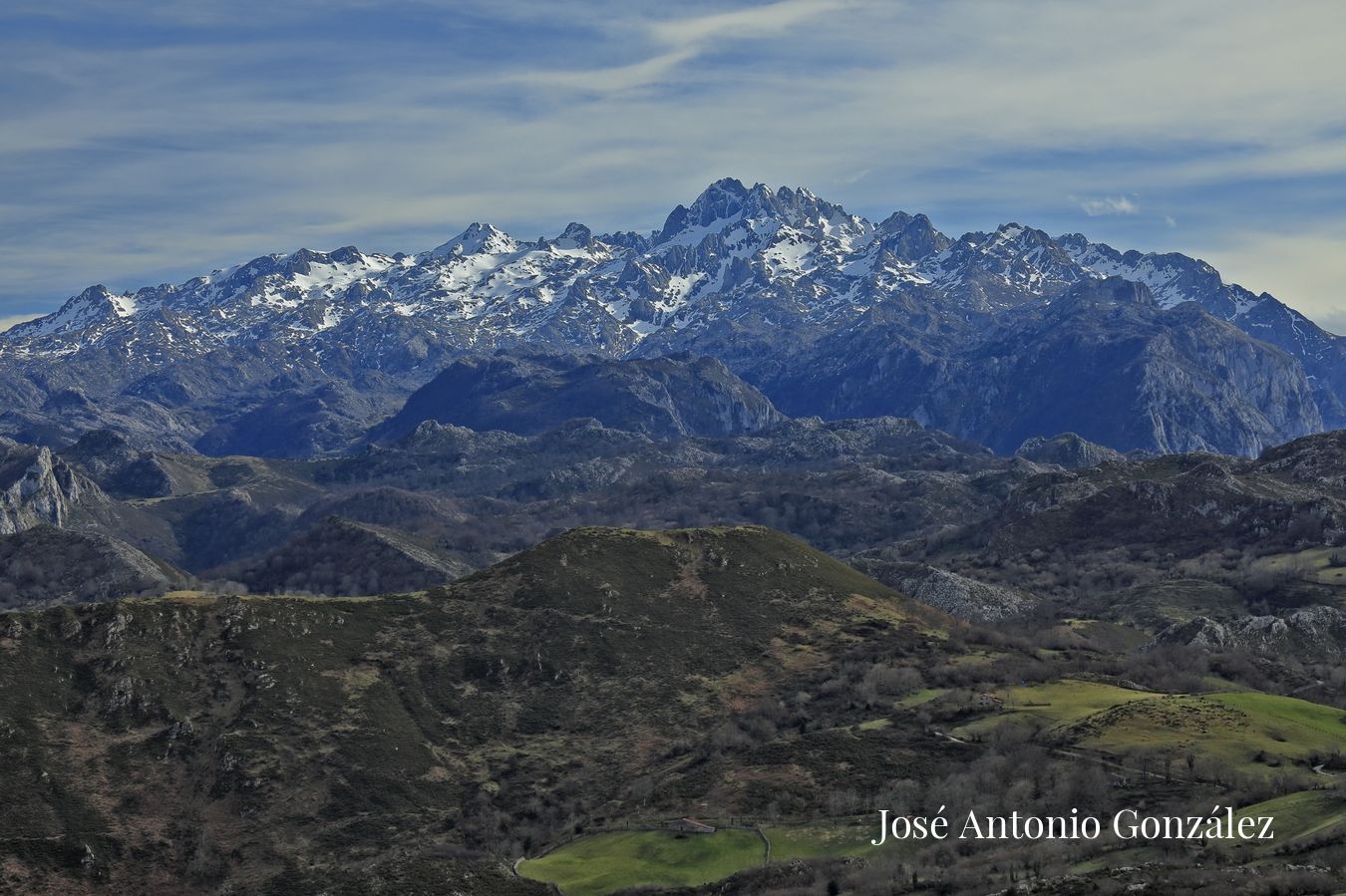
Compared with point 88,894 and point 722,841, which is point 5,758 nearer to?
point 88,894

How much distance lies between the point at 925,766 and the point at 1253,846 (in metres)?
67.8

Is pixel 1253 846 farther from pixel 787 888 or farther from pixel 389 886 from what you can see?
pixel 389 886

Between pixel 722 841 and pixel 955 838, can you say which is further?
pixel 722 841

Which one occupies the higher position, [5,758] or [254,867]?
[5,758]

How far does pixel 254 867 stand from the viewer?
190125mm

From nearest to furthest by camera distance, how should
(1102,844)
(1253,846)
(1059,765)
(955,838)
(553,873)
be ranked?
(1253,846), (1102,844), (955,838), (553,873), (1059,765)

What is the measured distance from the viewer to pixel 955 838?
16375 cm

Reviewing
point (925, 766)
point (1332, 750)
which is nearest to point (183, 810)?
point (925, 766)

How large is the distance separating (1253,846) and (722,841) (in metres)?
67.7

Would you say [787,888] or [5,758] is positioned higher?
[5,758]

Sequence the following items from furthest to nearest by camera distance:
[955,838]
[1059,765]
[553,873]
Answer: [1059,765], [553,873], [955,838]

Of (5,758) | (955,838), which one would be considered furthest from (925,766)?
(5,758)

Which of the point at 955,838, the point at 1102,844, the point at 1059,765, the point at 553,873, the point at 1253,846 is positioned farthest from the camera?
the point at 1059,765

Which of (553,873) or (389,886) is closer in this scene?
(389,886)
